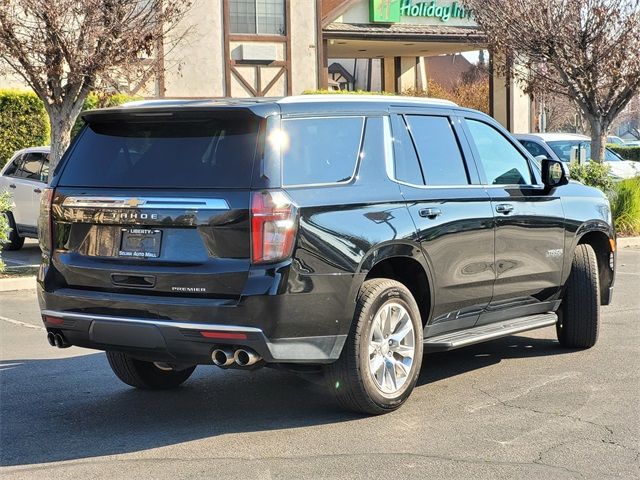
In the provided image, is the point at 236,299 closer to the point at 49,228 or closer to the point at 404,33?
the point at 49,228

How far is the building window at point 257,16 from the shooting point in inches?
1007

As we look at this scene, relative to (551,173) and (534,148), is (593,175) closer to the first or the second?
(534,148)

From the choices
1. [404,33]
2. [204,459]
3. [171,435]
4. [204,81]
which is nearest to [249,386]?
[171,435]

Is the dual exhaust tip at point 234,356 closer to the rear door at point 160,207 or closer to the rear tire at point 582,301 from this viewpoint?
the rear door at point 160,207

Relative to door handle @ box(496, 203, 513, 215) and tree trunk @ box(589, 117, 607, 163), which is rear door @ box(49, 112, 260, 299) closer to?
door handle @ box(496, 203, 513, 215)

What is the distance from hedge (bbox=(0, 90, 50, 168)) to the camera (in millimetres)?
19031

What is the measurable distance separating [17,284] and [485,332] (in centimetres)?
700

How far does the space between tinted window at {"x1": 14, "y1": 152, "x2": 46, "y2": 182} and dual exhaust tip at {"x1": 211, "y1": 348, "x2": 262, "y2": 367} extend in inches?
422

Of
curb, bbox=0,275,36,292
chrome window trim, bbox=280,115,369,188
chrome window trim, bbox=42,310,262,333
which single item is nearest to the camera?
chrome window trim, bbox=42,310,262,333

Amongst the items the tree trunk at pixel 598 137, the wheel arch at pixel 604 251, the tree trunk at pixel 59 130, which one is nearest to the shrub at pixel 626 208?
the tree trunk at pixel 598 137

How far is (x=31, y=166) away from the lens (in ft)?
51.2

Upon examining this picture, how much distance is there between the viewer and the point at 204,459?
5.21 metres

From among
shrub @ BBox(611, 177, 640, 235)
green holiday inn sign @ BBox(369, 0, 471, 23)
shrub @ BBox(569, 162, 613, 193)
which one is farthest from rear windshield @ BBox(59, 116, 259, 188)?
green holiday inn sign @ BBox(369, 0, 471, 23)

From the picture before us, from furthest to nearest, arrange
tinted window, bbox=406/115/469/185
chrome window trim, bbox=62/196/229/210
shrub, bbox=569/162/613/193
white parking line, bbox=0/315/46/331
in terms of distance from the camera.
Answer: shrub, bbox=569/162/613/193 → white parking line, bbox=0/315/46/331 → tinted window, bbox=406/115/469/185 → chrome window trim, bbox=62/196/229/210
